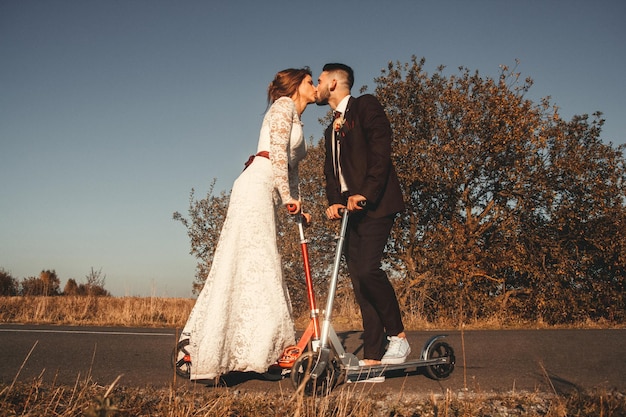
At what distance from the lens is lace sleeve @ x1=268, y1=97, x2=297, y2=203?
13.1 ft

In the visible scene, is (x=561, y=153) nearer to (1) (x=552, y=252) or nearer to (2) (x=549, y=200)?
(2) (x=549, y=200)

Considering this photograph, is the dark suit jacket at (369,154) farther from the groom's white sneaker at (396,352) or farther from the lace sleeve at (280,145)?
the groom's white sneaker at (396,352)

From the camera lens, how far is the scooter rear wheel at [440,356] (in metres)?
3.91

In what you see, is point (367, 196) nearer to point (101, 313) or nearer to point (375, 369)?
point (375, 369)

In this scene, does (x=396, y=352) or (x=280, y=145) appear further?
(x=280, y=145)

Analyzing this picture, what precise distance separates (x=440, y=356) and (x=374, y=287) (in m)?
0.79

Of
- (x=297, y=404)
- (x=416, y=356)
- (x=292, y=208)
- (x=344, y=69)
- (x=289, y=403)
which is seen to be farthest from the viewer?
(x=416, y=356)

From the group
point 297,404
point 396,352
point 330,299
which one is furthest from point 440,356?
point 297,404

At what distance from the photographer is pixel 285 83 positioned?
14.3 ft

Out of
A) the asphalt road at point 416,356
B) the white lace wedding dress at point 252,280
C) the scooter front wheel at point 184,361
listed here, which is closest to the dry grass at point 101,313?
the asphalt road at point 416,356

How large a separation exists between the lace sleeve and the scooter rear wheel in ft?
5.46

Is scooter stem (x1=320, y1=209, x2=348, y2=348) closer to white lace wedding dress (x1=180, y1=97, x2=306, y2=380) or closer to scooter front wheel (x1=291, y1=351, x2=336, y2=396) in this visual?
scooter front wheel (x1=291, y1=351, x2=336, y2=396)

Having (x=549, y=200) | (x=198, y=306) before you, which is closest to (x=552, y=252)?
(x=549, y=200)

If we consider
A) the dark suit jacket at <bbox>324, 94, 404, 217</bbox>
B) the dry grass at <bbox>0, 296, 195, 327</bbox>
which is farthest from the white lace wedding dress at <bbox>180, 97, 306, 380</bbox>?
the dry grass at <bbox>0, 296, 195, 327</bbox>
